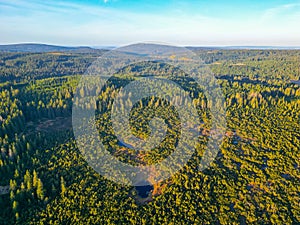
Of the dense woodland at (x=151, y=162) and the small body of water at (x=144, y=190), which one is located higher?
the dense woodland at (x=151, y=162)

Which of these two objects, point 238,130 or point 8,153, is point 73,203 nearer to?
point 8,153

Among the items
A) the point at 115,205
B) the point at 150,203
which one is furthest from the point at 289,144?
the point at 115,205

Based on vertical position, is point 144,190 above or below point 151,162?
below

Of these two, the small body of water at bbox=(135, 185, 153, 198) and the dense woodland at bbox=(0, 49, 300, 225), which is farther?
the small body of water at bbox=(135, 185, 153, 198)

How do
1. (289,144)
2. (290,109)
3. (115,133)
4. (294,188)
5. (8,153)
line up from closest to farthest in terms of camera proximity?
(294,188), (8,153), (289,144), (115,133), (290,109)

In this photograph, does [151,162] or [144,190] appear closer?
[144,190]
